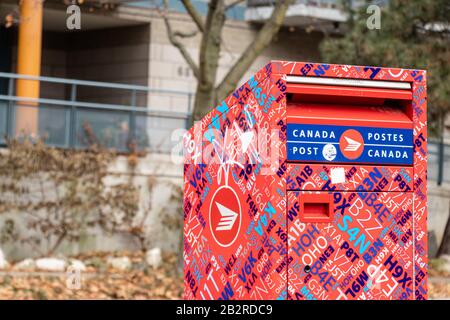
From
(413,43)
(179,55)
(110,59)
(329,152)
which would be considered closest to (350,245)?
(329,152)

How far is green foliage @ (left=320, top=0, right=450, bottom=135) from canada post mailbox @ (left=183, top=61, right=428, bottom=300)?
11.4m

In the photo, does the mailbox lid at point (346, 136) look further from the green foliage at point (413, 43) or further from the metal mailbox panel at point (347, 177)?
the green foliage at point (413, 43)

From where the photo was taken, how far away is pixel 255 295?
14.2 ft

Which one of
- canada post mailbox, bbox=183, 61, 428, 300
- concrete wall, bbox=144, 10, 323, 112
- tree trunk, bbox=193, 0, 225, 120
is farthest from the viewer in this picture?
concrete wall, bbox=144, 10, 323, 112

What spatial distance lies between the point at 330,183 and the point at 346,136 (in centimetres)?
23

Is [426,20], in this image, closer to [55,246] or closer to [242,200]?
[55,246]

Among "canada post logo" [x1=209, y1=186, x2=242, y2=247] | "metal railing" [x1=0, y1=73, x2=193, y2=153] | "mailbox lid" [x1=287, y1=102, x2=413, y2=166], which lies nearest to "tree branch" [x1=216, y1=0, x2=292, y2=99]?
"metal railing" [x1=0, y1=73, x2=193, y2=153]

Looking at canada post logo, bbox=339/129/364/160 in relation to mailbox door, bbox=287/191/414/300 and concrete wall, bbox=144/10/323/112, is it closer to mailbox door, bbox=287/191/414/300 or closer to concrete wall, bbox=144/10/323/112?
mailbox door, bbox=287/191/414/300

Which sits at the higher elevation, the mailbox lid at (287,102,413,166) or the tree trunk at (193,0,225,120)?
the tree trunk at (193,0,225,120)

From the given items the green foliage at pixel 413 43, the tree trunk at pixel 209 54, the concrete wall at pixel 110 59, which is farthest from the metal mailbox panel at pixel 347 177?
the concrete wall at pixel 110 59

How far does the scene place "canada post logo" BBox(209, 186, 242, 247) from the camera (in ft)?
15.0

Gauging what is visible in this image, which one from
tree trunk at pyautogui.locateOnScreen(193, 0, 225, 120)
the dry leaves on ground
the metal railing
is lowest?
the dry leaves on ground

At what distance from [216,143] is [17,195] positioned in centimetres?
1040

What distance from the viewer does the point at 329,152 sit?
4262 mm
